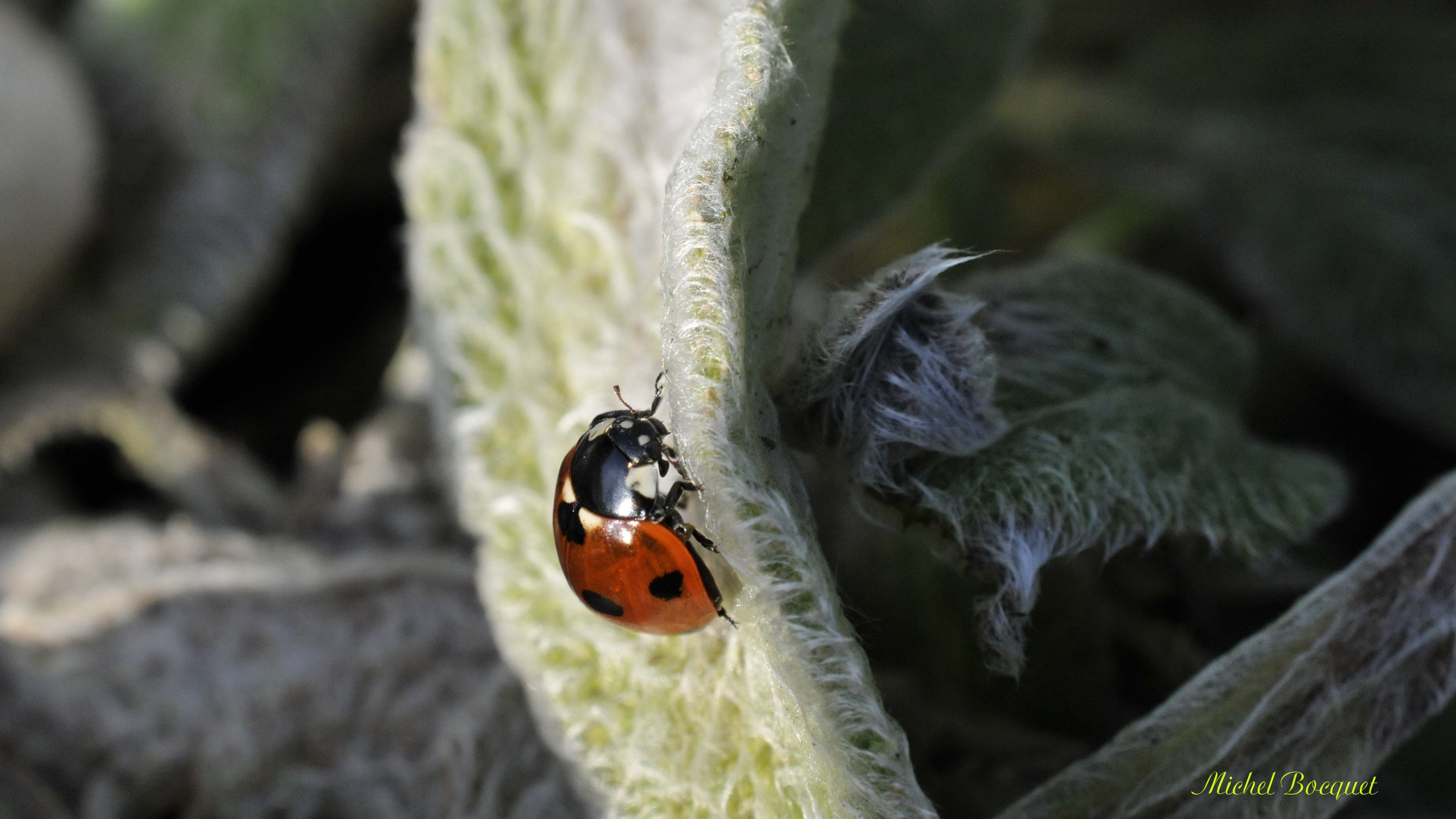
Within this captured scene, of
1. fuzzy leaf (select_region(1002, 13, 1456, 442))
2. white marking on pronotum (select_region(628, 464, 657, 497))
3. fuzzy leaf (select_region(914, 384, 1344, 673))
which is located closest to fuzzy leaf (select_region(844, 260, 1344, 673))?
fuzzy leaf (select_region(914, 384, 1344, 673))

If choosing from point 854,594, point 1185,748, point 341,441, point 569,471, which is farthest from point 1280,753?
point 341,441

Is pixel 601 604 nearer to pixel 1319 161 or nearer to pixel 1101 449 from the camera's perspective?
pixel 1101 449

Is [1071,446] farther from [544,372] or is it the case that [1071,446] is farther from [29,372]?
[29,372]

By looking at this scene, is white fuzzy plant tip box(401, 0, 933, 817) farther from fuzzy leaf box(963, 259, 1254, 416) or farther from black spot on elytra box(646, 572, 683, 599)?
fuzzy leaf box(963, 259, 1254, 416)

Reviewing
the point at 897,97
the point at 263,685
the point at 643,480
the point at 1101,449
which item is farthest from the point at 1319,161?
the point at 263,685

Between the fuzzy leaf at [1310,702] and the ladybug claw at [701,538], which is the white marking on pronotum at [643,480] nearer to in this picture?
the ladybug claw at [701,538]
